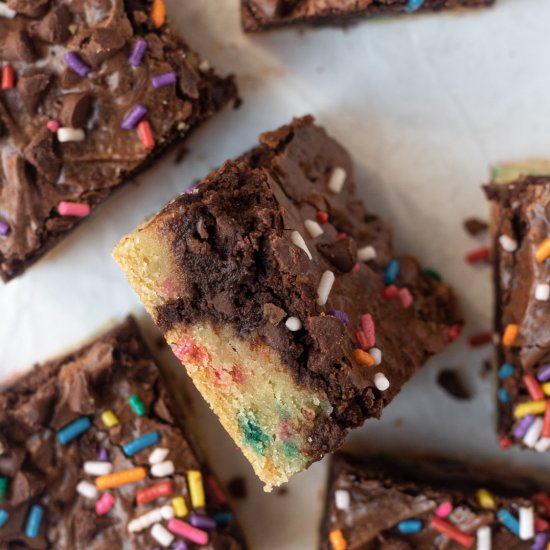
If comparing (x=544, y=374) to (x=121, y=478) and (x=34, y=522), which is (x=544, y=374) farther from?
(x=34, y=522)

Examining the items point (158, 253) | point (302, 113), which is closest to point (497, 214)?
point (302, 113)

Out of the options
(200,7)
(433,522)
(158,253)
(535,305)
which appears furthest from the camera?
(200,7)

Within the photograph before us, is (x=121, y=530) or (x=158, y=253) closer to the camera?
(x=158, y=253)

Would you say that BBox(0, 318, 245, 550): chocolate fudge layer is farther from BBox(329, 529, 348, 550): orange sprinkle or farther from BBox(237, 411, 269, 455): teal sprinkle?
BBox(237, 411, 269, 455): teal sprinkle

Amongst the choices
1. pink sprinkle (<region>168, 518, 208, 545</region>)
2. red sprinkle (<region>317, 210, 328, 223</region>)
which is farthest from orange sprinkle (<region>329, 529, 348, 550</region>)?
red sprinkle (<region>317, 210, 328, 223</region>)

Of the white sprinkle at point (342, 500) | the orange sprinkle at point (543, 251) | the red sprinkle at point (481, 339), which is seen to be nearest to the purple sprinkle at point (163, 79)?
the orange sprinkle at point (543, 251)

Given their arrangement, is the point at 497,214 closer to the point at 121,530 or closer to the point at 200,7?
the point at 200,7
